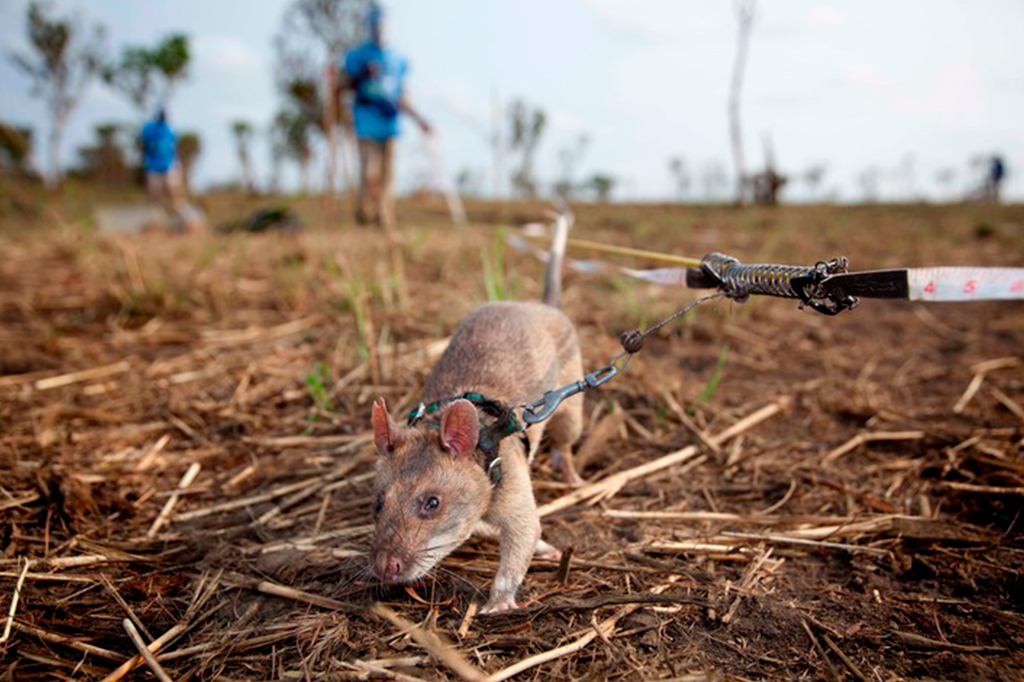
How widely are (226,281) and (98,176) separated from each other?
47.4 metres

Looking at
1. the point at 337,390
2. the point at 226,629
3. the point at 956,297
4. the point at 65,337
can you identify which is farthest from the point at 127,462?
the point at 956,297

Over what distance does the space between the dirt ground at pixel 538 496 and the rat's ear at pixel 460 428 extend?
1.69 feet

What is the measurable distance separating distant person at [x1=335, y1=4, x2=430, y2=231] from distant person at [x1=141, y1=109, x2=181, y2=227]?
599 cm

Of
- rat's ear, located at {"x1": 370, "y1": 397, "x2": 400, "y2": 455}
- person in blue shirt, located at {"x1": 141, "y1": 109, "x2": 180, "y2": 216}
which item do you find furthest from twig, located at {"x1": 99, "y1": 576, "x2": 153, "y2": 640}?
person in blue shirt, located at {"x1": 141, "y1": 109, "x2": 180, "y2": 216}

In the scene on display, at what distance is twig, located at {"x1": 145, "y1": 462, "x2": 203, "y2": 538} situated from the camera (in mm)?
2811

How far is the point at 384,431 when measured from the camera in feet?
8.03

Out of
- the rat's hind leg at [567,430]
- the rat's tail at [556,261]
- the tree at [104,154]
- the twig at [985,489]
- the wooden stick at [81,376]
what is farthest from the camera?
the tree at [104,154]

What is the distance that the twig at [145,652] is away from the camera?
195 cm

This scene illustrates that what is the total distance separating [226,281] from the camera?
22.0ft

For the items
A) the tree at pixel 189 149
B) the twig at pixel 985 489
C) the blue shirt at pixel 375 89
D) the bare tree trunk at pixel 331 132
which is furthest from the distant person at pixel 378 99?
the tree at pixel 189 149

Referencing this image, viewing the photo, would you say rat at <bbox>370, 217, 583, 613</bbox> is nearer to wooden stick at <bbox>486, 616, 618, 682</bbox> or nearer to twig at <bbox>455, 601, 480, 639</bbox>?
twig at <bbox>455, 601, 480, 639</bbox>

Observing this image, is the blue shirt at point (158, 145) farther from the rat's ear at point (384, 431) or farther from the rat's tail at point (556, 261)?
the rat's ear at point (384, 431)

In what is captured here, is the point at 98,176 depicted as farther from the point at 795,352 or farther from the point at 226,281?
the point at 795,352

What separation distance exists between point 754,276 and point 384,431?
4.73ft
